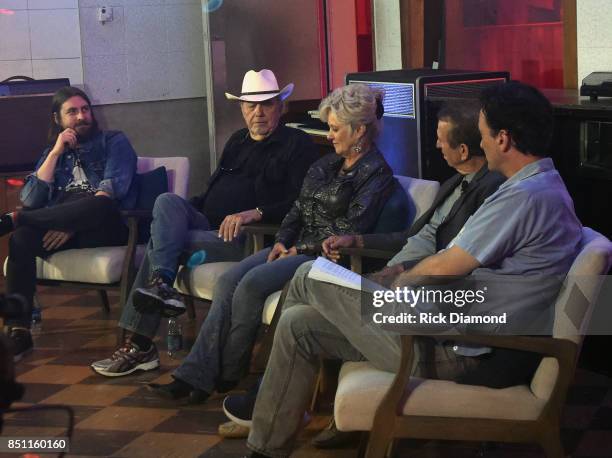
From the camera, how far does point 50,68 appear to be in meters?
7.18

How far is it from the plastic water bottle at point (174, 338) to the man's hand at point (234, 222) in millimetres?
468

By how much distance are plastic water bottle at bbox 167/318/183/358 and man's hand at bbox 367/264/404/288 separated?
140 cm

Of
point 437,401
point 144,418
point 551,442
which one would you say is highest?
point 437,401

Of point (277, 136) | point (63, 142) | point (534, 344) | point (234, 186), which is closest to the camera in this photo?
point (534, 344)

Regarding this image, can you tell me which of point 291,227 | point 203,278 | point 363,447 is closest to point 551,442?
point 363,447

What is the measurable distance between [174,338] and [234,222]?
2.05ft

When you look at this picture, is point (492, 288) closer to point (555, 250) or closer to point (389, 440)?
point (555, 250)

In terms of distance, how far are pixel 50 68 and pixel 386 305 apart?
483 cm

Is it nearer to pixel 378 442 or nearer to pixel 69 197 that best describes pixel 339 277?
pixel 378 442

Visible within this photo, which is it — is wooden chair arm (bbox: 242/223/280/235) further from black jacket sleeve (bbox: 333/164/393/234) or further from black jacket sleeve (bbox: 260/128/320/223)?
black jacket sleeve (bbox: 333/164/393/234)

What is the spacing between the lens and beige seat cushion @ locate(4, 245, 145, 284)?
4.75m

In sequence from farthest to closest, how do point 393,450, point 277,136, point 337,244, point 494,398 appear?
point 277,136 → point 337,244 → point 393,450 → point 494,398

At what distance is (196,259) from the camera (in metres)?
4.46

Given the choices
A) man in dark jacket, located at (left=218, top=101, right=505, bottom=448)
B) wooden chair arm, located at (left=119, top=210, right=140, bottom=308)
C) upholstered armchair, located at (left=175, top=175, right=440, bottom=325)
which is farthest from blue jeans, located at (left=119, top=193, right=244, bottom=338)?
man in dark jacket, located at (left=218, top=101, right=505, bottom=448)
